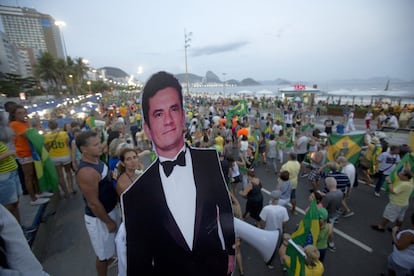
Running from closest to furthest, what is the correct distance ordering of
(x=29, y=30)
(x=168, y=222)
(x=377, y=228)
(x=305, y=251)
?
(x=168, y=222) → (x=305, y=251) → (x=377, y=228) → (x=29, y=30)

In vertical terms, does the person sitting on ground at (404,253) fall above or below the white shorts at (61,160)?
below

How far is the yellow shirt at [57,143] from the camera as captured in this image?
4988 mm

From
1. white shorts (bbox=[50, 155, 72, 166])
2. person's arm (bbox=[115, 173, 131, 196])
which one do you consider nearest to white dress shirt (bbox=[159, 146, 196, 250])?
person's arm (bbox=[115, 173, 131, 196])

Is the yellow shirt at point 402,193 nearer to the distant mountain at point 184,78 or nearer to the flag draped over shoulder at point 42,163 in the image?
the distant mountain at point 184,78

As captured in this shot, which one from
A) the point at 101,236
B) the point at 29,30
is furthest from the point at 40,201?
the point at 29,30

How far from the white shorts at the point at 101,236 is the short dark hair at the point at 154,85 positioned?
5.64ft

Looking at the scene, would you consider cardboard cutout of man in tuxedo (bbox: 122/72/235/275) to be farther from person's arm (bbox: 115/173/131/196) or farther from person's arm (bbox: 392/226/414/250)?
person's arm (bbox: 392/226/414/250)

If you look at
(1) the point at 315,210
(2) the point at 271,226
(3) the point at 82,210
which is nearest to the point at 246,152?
(2) the point at 271,226

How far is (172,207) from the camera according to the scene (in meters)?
1.50

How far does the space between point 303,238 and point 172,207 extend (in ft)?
8.73

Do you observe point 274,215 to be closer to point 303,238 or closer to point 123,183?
point 303,238

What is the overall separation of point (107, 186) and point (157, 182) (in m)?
1.19

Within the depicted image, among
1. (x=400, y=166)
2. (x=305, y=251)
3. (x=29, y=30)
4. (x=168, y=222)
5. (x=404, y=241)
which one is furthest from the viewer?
(x=29, y=30)

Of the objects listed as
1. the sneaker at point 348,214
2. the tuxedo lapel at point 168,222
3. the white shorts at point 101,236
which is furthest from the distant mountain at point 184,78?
the sneaker at point 348,214
